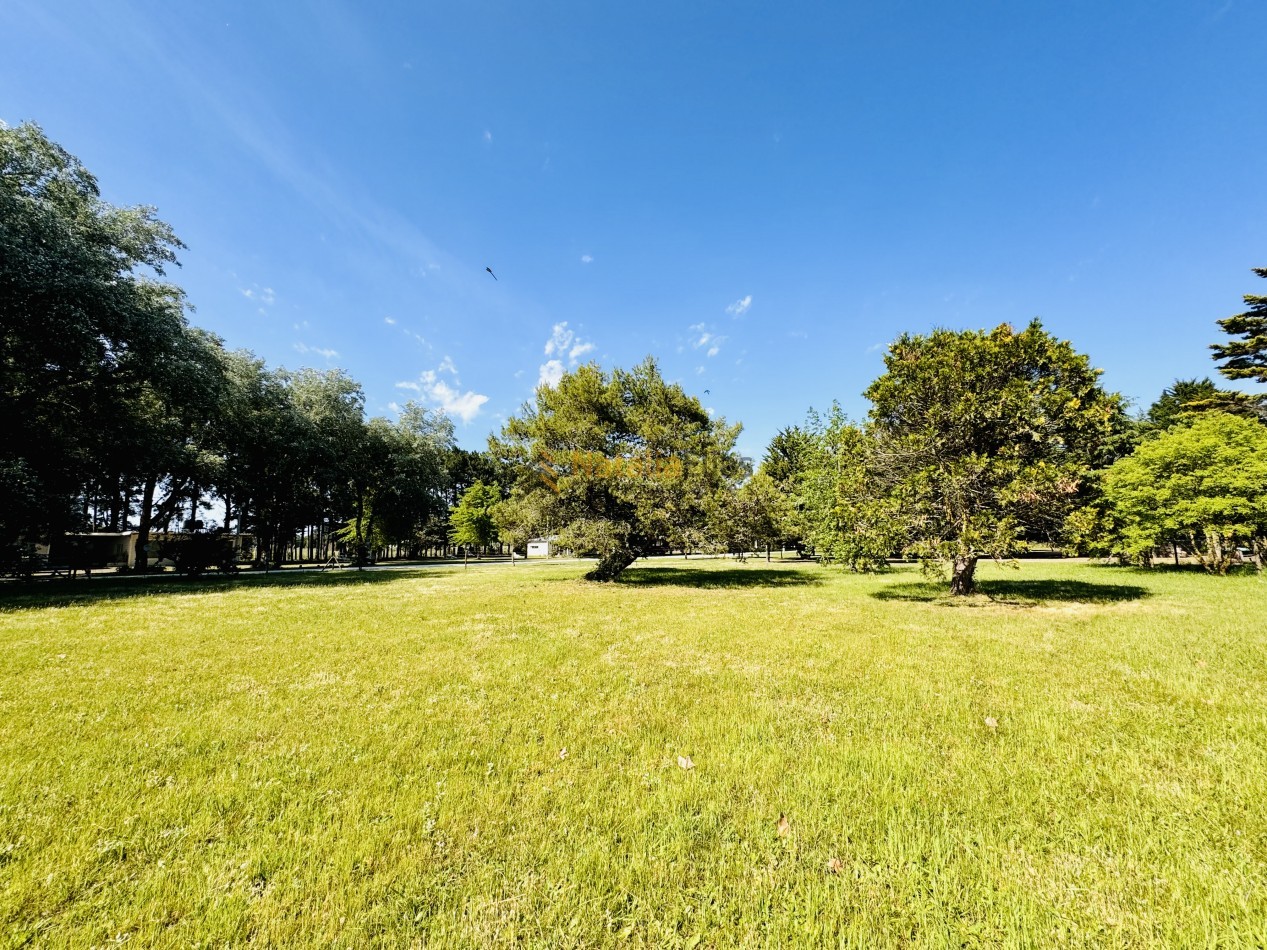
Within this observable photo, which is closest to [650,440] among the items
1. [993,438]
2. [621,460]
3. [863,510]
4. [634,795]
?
[621,460]

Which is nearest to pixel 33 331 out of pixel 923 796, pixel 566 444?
pixel 566 444

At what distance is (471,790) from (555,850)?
1.21m

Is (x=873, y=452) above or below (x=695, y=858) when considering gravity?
above

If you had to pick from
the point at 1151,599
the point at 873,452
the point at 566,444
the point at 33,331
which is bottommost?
the point at 1151,599

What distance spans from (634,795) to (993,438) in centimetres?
1736

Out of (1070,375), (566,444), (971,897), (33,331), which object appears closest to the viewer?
(971,897)

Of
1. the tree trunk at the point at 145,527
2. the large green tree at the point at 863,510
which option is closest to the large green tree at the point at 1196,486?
the large green tree at the point at 863,510

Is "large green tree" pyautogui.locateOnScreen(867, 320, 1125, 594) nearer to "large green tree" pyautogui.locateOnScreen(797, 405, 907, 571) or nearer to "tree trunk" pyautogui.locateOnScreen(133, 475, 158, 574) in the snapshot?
"large green tree" pyautogui.locateOnScreen(797, 405, 907, 571)

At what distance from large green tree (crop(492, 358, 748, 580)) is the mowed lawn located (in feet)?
44.8

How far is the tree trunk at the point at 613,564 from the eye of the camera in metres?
24.1

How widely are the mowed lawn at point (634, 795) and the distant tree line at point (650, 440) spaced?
7.47 meters

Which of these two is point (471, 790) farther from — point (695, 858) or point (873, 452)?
point (873, 452)

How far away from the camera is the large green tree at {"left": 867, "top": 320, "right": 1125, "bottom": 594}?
14.5 metres

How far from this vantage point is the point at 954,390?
51.1 ft
